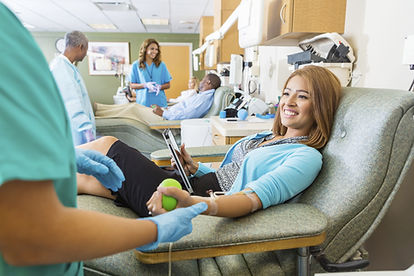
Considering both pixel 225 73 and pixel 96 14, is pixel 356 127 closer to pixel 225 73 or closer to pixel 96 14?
pixel 225 73

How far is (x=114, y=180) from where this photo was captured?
105cm

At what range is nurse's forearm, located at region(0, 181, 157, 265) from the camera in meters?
0.41

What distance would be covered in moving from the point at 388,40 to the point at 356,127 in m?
0.61

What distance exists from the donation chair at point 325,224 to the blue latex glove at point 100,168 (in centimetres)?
24

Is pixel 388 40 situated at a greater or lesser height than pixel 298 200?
greater

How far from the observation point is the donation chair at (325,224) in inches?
32.8

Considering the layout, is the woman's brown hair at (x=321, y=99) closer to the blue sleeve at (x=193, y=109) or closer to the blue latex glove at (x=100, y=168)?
the blue latex glove at (x=100, y=168)

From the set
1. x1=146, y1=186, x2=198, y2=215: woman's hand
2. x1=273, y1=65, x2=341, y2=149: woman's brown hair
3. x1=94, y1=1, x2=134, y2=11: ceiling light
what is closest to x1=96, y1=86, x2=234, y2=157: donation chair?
x1=273, y1=65, x2=341, y2=149: woman's brown hair

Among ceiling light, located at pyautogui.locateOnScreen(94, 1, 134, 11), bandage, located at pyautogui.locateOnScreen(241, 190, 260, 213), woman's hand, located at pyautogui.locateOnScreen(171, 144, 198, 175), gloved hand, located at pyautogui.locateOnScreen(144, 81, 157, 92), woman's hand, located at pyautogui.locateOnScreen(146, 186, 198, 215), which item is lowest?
woman's hand, located at pyautogui.locateOnScreen(171, 144, 198, 175)

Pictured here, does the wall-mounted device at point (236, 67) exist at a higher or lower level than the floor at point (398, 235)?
higher

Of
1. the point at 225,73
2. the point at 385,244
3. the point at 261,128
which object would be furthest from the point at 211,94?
the point at 385,244

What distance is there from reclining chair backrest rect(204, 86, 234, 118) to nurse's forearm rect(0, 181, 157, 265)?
9.62ft

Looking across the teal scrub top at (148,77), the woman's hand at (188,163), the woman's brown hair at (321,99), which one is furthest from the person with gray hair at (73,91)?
the teal scrub top at (148,77)

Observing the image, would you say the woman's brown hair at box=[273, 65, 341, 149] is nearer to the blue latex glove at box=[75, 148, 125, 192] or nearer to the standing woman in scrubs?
the blue latex glove at box=[75, 148, 125, 192]
